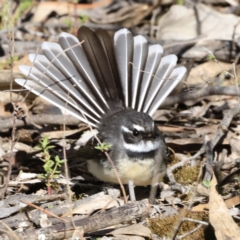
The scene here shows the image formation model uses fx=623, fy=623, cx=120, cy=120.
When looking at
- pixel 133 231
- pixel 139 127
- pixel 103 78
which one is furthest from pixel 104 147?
pixel 103 78

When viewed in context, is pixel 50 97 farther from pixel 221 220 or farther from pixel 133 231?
pixel 221 220

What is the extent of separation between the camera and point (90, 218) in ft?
15.5

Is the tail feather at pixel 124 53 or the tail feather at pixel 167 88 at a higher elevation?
the tail feather at pixel 124 53

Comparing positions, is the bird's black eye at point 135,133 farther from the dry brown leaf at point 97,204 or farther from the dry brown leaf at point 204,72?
the dry brown leaf at point 204,72

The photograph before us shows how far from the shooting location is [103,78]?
6496mm

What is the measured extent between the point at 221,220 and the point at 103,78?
2249 millimetres

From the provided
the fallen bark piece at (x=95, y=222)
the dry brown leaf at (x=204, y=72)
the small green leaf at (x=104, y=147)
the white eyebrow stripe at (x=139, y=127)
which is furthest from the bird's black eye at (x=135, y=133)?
the dry brown leaf at (x=204, y=72)

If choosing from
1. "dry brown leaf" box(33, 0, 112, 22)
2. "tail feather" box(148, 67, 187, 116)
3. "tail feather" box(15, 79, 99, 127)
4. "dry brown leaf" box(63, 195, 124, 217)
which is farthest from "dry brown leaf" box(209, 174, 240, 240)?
"dry brown leaf" box(33, 0, 112, 22)

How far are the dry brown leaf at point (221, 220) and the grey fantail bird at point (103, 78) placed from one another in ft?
3.73

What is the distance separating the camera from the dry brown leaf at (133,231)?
5.05 metres

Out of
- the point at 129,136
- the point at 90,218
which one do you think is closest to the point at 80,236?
the point at 90,218

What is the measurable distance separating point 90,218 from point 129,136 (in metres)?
1.34

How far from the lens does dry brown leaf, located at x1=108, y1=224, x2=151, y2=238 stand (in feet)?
16.6

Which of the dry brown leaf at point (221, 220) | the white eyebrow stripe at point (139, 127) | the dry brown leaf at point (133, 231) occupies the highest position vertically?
the white eyebrow stripe at point (139, 127)
